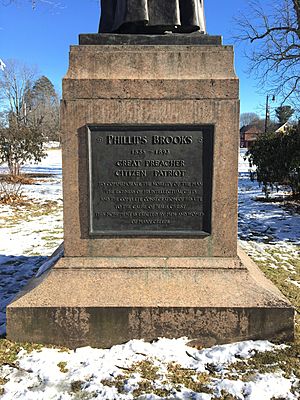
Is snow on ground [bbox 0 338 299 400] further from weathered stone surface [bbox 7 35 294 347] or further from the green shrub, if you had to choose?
the green shrub

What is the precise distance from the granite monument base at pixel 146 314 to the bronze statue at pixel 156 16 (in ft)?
7.45

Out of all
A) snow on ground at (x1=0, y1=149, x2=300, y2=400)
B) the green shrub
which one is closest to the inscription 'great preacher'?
snow on ground at (x1=0, y1=149, x2=300, y2=400)

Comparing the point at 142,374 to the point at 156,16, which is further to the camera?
the point at 156,16

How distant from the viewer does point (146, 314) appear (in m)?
2.76

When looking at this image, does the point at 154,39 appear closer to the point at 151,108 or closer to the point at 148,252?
the point at 151,108

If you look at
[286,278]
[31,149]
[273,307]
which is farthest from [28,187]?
[273,307]

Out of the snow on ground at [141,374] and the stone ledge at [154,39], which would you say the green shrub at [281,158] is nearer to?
the stone ledge at [154,39]

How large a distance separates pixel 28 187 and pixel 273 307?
12.5 m

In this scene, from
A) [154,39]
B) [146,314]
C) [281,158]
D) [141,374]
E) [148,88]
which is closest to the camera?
[141,374]

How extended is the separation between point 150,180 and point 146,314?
3.67 ft

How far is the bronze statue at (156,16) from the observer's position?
10.3ft

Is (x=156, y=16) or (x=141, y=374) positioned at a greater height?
(x=156, y=16)

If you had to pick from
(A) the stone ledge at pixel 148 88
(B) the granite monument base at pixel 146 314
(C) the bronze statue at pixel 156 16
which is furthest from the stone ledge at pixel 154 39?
(B) the granite monument base at pixel 146 314

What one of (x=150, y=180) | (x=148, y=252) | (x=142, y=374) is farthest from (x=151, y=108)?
(x=142, y=374)
